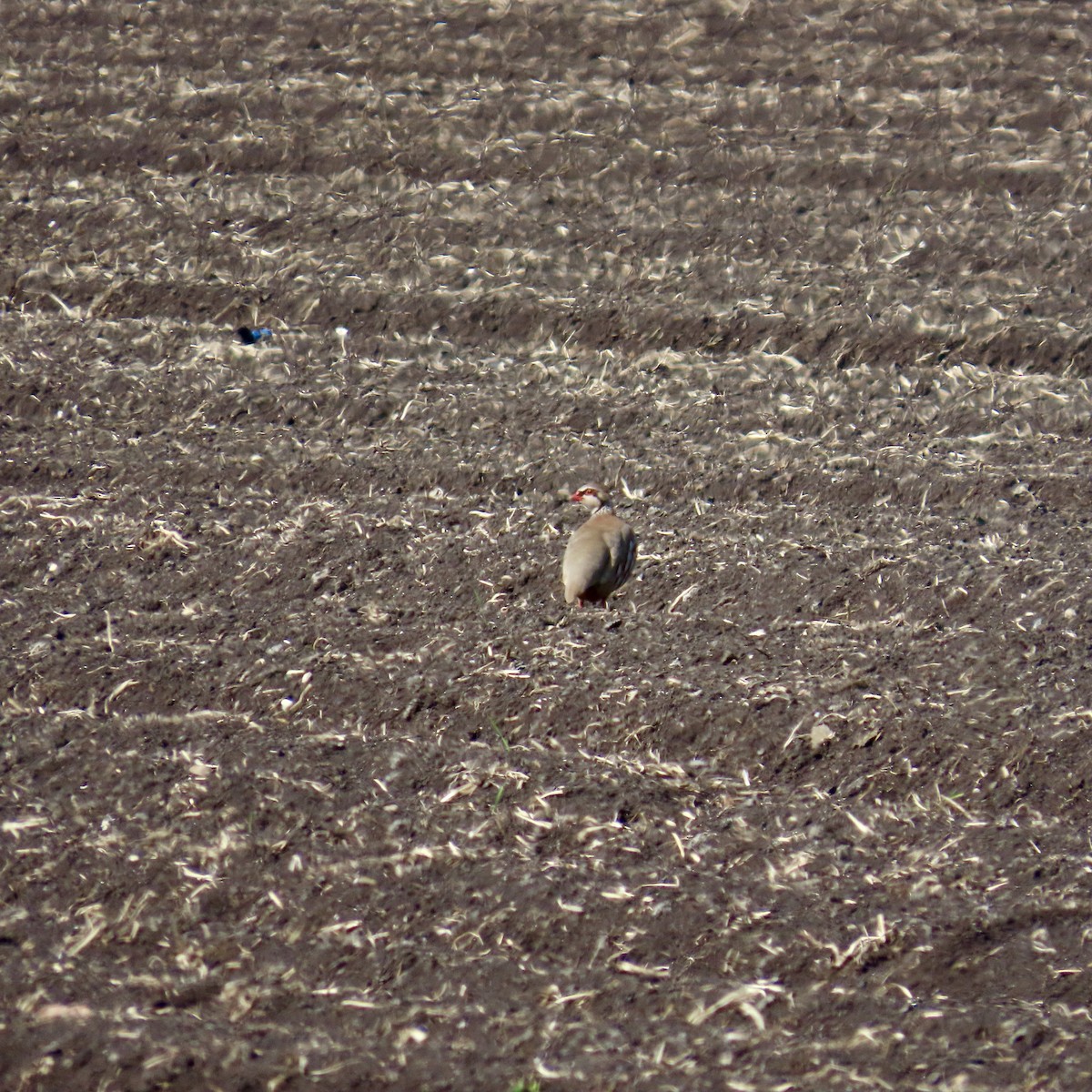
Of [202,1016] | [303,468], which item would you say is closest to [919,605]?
[303,468]

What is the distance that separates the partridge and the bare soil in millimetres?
129

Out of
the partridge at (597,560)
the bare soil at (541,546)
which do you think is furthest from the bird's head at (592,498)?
the partridge at (597,560)

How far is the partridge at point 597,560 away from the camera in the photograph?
4492mm

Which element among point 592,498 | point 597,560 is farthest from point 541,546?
point 597,560

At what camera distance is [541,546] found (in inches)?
195

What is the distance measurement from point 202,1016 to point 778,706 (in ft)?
6.11

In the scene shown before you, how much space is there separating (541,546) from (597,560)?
0.50 metres

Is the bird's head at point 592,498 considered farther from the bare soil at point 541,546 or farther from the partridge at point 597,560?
the partridge at point 597,560

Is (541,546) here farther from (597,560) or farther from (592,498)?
(597,560)

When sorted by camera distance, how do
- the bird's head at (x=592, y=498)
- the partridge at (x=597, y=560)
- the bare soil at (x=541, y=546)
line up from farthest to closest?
the bird's head at (x=592, y=498)
the partridge at (x=597, y=560)
the bare soil at (x=541, y=546)

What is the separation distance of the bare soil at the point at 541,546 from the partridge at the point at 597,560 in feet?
0.42

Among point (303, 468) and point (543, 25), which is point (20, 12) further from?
point (303, 468)

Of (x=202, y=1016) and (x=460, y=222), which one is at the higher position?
(x=460, y=222)

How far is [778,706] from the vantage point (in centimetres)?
427
